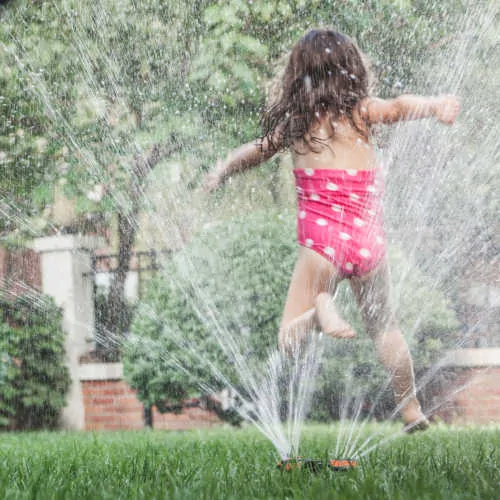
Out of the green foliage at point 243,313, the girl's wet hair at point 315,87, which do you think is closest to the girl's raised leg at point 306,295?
the girl's wet hair at point 315,87

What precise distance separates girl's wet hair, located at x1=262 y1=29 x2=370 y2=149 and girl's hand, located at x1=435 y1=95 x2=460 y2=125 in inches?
11.2

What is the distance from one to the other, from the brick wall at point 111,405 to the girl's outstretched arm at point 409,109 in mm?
4877

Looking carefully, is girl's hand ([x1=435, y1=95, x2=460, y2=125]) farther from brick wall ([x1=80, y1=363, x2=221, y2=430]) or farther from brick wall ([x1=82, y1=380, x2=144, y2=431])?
brick wall ([x1=82, y1=380, x2=144, y2=431])

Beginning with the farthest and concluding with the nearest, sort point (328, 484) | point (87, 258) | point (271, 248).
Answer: point (87, 258) → point (271, 248) → point (328, 484)

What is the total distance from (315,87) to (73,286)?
521 centimetres

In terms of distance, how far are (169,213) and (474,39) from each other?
2.91 m

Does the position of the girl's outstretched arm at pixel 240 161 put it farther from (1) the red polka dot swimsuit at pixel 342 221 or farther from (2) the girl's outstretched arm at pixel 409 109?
(2) the girl's outstretched arm at pixel 409 109

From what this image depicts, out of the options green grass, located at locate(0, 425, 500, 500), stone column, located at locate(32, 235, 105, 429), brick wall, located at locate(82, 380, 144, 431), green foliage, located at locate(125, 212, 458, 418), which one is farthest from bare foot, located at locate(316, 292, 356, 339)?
stone column, located at locate(32, 235, 105, 429)

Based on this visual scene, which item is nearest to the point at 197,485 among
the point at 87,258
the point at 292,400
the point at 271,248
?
the point at 271,248

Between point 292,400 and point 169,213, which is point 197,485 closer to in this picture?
point 292,400

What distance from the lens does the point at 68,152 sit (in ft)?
22.5

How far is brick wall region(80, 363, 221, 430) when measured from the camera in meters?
7.25

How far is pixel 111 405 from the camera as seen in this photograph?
7.38 m

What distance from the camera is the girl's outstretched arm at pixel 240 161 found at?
2918 mm
